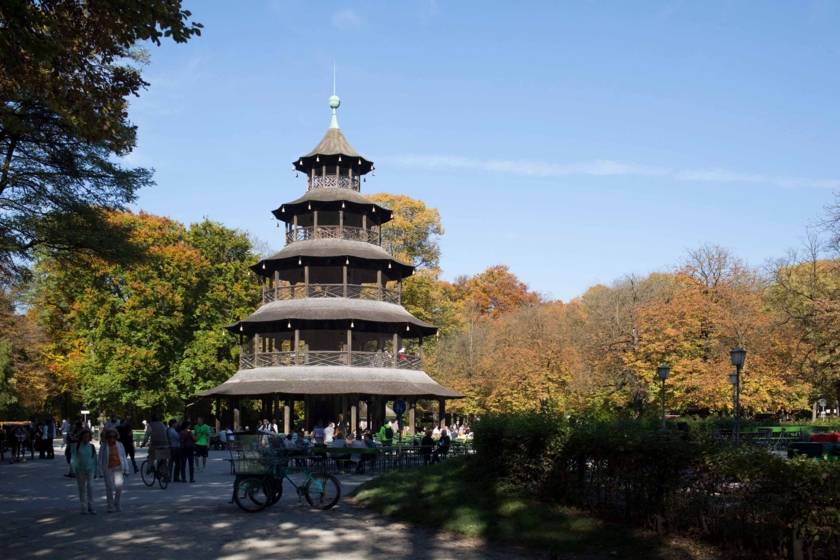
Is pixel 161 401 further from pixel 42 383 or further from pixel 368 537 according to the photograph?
pixel 368 537

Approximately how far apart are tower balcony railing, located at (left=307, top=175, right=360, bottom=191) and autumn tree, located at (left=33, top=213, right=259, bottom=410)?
12.1 m

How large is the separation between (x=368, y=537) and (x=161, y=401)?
141 feet

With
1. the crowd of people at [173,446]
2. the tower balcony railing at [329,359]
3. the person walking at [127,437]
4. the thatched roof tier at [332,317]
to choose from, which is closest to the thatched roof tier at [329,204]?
the thatched roof tier at [332,317]

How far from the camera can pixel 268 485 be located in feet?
55.2

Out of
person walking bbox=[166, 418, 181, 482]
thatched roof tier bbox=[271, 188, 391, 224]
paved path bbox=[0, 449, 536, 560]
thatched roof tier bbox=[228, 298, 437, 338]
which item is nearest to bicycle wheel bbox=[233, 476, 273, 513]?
paved path bbox=[0, 449, 536, 560]

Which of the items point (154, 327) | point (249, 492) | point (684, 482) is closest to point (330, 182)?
point (154, 327)

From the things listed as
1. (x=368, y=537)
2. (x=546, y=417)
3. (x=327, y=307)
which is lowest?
(x=368, y=537)

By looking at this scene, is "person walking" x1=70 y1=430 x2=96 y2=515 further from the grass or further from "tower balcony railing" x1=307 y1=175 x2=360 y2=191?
"tower balcony railing" x1=307 y1=175 x2=360 y2=191

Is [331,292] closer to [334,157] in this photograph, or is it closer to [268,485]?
[334,157]

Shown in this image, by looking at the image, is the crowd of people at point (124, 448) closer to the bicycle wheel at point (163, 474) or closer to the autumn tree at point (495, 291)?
the bicycle wheel at point (163, 474)

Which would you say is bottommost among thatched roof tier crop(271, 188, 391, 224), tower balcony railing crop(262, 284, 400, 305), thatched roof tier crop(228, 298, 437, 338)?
thatched roof tier crop(228, 298, 437, 338)

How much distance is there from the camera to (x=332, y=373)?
4028 centimetres

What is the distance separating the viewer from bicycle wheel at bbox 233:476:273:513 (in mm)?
16594

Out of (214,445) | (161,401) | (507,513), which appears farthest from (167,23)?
(161,401)
